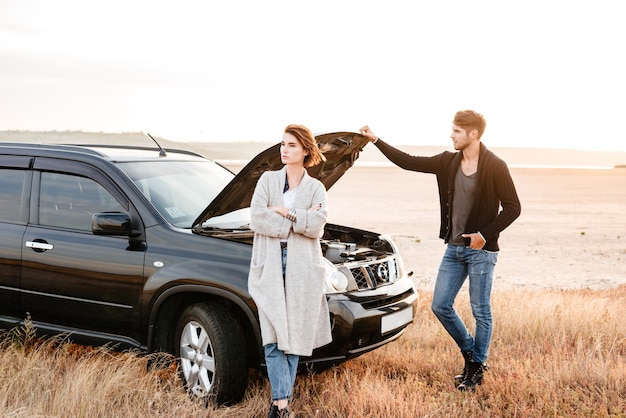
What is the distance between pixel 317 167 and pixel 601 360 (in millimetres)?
2765

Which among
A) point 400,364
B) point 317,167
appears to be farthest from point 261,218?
point 400,364

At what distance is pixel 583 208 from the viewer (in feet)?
94.4

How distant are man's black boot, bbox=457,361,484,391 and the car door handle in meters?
3.29

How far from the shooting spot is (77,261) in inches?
205

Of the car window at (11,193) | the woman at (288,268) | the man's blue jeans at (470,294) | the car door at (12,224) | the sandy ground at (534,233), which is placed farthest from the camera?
the sandy ground at (534,233)

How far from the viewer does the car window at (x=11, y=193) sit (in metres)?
5.67

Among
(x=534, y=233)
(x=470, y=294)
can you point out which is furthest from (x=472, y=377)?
(x=534, y=233)

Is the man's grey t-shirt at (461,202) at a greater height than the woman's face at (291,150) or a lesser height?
lesser

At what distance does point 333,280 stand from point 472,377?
5.07 ft

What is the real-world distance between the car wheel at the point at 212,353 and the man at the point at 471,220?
67.0 inches

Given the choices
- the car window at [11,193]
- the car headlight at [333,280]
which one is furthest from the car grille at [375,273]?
the car window at [11,193]

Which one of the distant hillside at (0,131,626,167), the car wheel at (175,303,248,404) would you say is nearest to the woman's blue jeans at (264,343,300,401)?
the car wheel at (175,303,248,404)

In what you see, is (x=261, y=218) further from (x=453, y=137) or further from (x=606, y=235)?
(x=606, y=235)

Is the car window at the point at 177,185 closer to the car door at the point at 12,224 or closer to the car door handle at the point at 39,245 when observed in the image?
the car door handle at the point at 39,245
